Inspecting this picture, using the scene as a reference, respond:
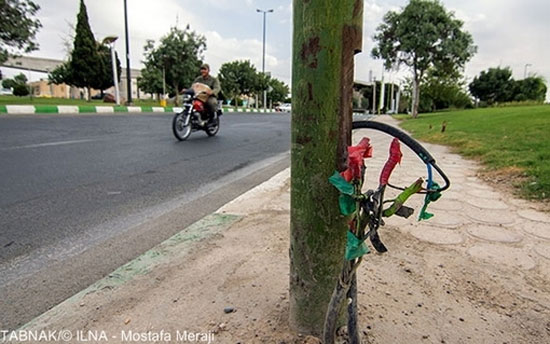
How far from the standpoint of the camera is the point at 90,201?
8.95 feet

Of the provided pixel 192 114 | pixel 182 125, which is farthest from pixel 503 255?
pixel 192 114

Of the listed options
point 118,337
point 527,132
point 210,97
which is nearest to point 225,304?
point 118,337

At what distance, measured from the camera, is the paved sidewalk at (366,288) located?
1.13m

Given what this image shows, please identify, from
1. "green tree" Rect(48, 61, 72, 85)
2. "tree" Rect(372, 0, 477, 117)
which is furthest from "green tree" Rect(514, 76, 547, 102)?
"green tree" Rect(48, 61, 72, 85)

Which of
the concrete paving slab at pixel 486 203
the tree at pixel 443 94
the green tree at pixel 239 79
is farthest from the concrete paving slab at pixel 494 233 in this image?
the green tree at pixel 239 79

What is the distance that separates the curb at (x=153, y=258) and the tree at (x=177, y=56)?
28160 mm

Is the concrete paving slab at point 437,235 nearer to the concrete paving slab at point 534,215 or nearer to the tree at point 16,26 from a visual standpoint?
the concrete paving slab at point 534,215

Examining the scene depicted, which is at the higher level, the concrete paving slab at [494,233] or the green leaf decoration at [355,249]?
the green leaf decoration at [355,249]

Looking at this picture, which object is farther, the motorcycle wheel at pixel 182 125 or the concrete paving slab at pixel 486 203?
the motorcycle wheel at pixel 182 125

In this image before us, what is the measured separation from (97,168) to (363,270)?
3376 mm

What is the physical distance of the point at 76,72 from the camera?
2938 cm

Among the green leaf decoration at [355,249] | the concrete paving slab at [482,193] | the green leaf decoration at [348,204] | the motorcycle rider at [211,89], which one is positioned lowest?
the concrete paving slab at [482,193]

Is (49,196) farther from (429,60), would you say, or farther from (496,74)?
(496,74)

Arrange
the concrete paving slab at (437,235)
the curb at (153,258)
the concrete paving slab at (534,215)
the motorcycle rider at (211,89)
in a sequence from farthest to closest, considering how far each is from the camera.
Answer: the motorcycle rider at (211,89) → the concrete paving slab at (534,215) → the concrete paving slab at (437,235) → the curb at (153,258)
